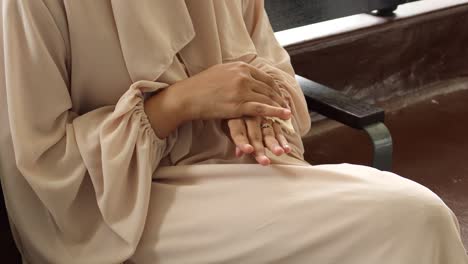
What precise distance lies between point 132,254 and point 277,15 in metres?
1.22

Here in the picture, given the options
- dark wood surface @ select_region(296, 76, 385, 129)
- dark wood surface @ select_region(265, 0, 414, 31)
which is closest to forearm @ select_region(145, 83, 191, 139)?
dark wood surface @ select_region(296, 76, 385, 129)

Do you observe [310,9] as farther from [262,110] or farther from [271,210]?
[271,210]

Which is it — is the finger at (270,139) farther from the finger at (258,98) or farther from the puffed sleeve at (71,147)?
the puffed sleeve at (71,147)

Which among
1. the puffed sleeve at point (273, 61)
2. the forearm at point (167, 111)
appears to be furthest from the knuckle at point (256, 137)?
the puffed sleeve at point (273, 61)

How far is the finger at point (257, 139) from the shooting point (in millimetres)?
1136

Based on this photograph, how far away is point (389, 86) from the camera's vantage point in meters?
2.37

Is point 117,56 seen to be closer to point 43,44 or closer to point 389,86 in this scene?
point 43,44

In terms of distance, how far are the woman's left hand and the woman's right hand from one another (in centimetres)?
2

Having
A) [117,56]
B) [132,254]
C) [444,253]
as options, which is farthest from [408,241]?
[117,56]

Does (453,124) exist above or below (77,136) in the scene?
below

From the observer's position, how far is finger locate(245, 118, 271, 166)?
1.14m

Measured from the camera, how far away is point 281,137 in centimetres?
121

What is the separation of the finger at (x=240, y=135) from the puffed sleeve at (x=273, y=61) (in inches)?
8.2

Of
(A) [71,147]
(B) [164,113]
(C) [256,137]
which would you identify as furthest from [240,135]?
(A) [71,147]
